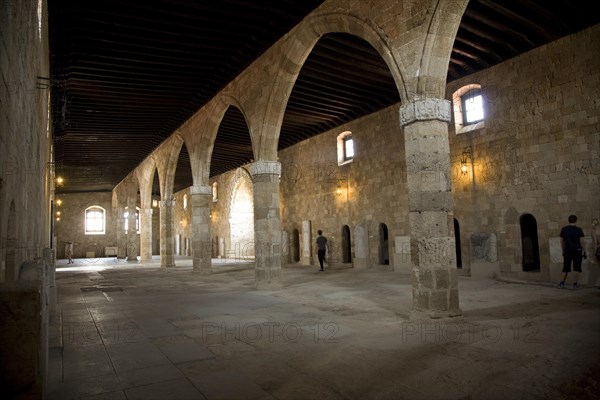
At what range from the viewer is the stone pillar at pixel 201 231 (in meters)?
14.6

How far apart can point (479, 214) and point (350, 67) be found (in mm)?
5012

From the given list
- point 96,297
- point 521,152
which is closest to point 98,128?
point 96,297

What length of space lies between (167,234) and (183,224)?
553 inches

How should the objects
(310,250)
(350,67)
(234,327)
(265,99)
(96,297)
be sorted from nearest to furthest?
1. (234,327)
2. (96,297)
3. (265,99)
4. (350,67)
5. (310,250)

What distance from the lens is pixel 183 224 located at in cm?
3234

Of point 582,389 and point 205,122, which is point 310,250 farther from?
point 582,389

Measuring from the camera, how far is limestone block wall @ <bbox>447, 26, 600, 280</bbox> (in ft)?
30.1

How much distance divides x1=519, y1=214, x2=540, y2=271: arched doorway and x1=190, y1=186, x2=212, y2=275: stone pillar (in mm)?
9330

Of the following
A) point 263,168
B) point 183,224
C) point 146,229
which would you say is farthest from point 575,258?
point 183,224

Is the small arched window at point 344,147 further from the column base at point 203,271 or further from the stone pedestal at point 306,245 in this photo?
the column base at point 203,271

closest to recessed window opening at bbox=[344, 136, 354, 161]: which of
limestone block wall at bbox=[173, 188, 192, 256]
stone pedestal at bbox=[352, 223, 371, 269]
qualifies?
stone pedestal at bbox=[352, 223, 371, 269]

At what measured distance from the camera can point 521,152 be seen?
1042 cm

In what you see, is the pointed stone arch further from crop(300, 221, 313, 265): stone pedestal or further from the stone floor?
crop(300, 221, 313, 265): stone pedestal

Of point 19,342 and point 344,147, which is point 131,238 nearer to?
point 344,147
